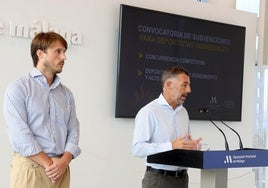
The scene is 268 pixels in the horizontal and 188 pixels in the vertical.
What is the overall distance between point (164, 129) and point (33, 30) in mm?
1686

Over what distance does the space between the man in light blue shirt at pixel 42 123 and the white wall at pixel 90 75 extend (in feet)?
4.92

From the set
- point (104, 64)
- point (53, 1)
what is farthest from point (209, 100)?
point (53, 1)

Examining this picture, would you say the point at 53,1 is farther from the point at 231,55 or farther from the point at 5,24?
the point at 231,55

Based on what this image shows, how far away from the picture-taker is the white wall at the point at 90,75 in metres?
3.85

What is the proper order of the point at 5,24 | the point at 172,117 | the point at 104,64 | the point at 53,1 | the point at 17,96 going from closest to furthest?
the point at 17,96 < the point at 172,117 < the point at 5,24 < the point at 53,1 < the point at 104,64

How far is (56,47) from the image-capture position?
7.88 feet

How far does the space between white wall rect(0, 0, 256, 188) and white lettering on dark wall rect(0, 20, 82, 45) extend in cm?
3

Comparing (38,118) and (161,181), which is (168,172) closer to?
(161,181)

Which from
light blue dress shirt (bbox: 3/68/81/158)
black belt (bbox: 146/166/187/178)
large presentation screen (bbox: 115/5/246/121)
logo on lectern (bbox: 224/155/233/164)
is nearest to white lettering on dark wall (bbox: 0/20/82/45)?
large presentation screen (bbox: 115/5/246/121)

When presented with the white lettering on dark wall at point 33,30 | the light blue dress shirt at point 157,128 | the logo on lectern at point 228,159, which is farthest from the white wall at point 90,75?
the logo on lectern at point 228,159

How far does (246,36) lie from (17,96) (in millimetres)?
3870

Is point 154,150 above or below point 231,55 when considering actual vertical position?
below

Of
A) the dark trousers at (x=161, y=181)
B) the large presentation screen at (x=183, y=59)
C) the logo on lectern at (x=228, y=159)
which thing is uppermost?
the large presentation screen at (x=183, y=59)

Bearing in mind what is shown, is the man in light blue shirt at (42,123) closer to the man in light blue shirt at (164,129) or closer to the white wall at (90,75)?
the man in light blue shirt at (164,129)
